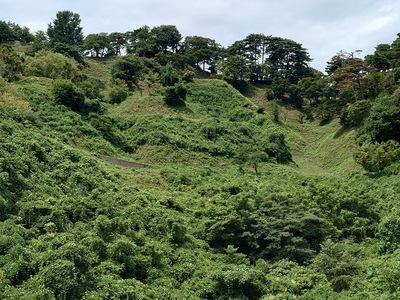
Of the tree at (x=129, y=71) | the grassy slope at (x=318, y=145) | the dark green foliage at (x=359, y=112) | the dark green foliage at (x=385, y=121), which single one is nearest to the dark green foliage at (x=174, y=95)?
the tree at (x=129, y=71)

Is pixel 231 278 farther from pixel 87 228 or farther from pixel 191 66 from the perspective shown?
pixel 191 66

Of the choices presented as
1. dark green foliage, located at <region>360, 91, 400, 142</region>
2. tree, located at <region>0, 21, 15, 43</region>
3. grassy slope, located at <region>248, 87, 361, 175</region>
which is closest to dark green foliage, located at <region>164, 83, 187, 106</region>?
grassy slope, located at <region>248, 87, 361, 175</region>

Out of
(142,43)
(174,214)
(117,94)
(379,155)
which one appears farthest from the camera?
(142,43)

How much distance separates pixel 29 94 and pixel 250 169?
856 inches

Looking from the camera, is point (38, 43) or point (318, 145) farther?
point (38, 43)

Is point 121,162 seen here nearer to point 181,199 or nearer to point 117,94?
point 181,199

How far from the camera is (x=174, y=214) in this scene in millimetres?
24375

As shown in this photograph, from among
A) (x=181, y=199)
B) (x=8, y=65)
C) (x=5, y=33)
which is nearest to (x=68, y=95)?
(x=8, y=65)

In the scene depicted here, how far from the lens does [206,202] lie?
88.9ft

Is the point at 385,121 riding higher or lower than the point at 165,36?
lower

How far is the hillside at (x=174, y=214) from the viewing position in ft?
53.1

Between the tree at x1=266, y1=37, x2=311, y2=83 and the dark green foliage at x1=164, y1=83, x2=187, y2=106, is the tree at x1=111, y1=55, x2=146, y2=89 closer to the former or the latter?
the dark green foliage at x1=164, y1=83, x2=187, y2=106

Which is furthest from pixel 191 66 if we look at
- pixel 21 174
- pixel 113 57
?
pixel 21 174

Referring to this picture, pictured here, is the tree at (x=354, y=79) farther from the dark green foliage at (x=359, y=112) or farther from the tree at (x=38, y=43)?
the tree at (x=38, y=43)
